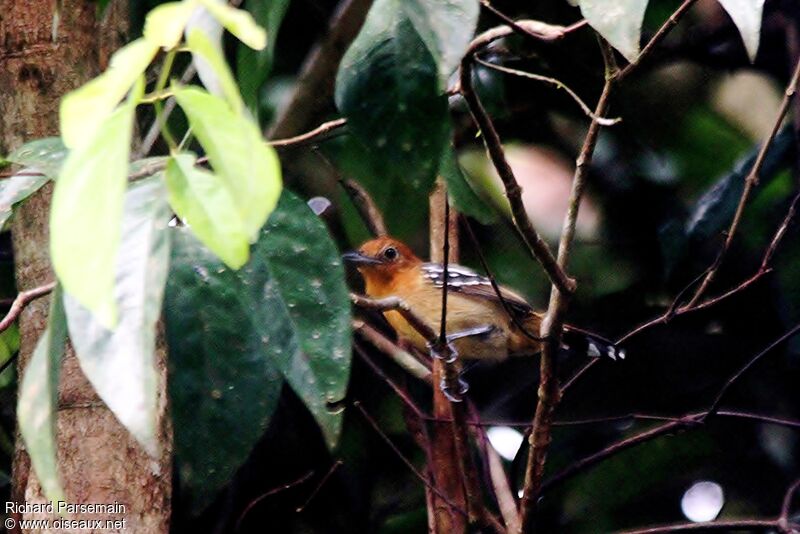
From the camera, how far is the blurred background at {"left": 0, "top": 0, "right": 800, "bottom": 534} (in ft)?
13.9

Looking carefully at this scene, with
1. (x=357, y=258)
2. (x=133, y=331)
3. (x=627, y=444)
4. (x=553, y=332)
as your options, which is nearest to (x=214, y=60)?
(x=133, y=331)

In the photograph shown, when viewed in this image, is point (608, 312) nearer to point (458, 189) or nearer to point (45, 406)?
point (458, 189)

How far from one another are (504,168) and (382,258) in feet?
9.16

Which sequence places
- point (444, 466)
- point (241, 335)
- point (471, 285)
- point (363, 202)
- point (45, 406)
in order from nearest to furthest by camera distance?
point (45, 406) → point (241, 335) → point (444, 466) → point (363, 202) → point (471, 285)

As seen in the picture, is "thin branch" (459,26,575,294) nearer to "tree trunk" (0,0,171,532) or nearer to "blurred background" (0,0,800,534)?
"tree trunk" (0,0,171,532)

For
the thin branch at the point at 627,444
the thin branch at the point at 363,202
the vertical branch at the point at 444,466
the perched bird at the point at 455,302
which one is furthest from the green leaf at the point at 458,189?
the perched bird at the point at 455,302

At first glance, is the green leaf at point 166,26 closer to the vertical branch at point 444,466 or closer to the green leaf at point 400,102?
the green leaf at point 400,102

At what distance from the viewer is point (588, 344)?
4051 millimetres

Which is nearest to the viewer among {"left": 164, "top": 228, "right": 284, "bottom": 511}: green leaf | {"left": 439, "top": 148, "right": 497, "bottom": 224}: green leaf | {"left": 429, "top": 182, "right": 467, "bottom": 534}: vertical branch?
{"left": 164, "top": 228, "right": 284, "bottom": 511}: green leaf

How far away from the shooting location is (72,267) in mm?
1162

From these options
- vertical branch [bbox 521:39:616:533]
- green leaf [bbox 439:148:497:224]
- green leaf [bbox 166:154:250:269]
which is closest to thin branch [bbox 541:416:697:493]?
vertical branch [bbox 521:39:616:533]

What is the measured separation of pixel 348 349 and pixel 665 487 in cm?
261

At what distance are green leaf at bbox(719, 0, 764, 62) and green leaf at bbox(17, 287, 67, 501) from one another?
44.7 inches

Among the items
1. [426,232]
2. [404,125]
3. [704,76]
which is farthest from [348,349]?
[704,76]
